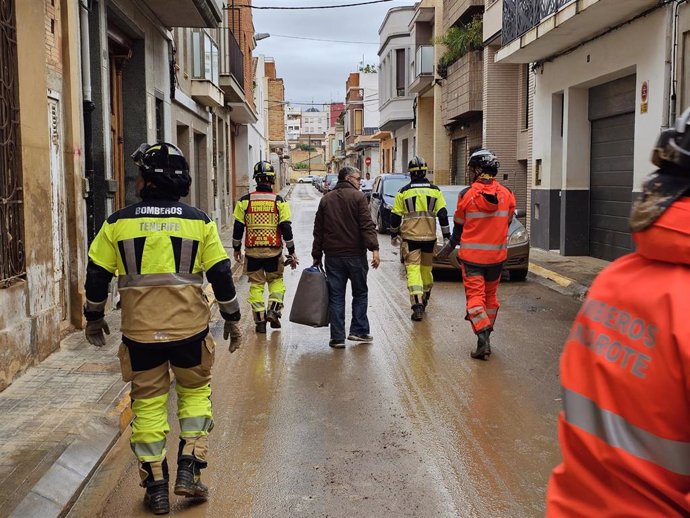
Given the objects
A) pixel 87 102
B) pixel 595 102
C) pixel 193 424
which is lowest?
pixel 193 424

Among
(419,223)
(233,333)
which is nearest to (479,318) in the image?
(419,223)

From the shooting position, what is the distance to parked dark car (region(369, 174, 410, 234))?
2148 centimetres

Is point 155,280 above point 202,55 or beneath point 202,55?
beneath

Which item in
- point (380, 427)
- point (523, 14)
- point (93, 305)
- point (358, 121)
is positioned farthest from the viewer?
point (358, 121)

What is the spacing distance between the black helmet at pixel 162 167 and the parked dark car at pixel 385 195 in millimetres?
16919

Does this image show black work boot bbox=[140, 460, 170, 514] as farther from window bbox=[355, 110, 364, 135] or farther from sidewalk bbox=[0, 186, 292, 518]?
window bbox=[355, 110, 364, 135]

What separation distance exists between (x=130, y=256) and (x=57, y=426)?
1792 millimetres

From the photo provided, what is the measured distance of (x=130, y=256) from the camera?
4.07m

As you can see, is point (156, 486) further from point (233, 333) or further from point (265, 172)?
point (265, 172)

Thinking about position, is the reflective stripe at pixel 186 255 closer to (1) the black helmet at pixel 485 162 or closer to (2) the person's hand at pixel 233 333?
(2) the person's hand at pixel 233 333

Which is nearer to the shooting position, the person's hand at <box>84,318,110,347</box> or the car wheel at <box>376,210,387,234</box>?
the person's hand at <box>84,318,110,347</box>

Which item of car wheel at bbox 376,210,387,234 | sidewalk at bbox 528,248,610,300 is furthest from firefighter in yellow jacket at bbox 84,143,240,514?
car wheel at bbox 376,210,387,234

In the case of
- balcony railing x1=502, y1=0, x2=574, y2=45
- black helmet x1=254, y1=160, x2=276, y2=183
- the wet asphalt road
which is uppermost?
balcony railing x1=502, y1=0, x2=574, y2=45

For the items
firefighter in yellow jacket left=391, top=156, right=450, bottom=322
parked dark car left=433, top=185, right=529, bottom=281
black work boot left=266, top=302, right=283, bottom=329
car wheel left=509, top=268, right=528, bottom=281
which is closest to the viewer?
black work boot left=266, top=302, right=283, bottom=329
